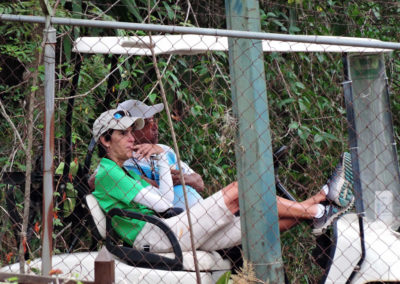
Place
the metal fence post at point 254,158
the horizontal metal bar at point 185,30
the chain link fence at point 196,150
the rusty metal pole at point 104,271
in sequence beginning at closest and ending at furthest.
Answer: the rusty metal pole at point 104,271 → the horizontal metal bar at point 185,30 → the metal fence post at point 254,158 → the chain link fence at point 196,150

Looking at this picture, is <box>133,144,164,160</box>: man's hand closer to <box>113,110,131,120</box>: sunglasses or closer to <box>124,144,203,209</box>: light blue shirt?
<box>124,144,203,209</box>: light blue shirt

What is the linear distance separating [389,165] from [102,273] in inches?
76.0

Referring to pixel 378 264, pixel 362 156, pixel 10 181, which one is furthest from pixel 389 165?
pixel 10 181

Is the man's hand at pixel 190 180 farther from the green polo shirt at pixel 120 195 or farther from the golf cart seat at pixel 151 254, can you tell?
the golf cart seat at pixel 151 254

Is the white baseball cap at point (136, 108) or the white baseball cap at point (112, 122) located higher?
the white baseball cap at point (136, 108)

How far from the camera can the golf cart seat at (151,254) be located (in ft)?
12.3

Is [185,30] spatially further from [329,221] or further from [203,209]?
[329,221]

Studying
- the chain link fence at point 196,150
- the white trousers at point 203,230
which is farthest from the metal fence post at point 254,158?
the white trousers at point 203,230

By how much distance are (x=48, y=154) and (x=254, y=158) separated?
1065 mm

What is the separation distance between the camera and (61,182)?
425 centimetres

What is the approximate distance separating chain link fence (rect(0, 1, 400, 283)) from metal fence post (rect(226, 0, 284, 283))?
0.03m

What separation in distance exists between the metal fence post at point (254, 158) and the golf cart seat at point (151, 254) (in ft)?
0.88

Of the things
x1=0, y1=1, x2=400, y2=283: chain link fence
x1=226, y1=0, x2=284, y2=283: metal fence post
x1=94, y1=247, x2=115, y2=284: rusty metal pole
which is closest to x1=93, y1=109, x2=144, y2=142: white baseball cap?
x1=0, y1=1, x2=400, y2=283: chain link fence

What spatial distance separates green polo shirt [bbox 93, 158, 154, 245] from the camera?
13.0ft
